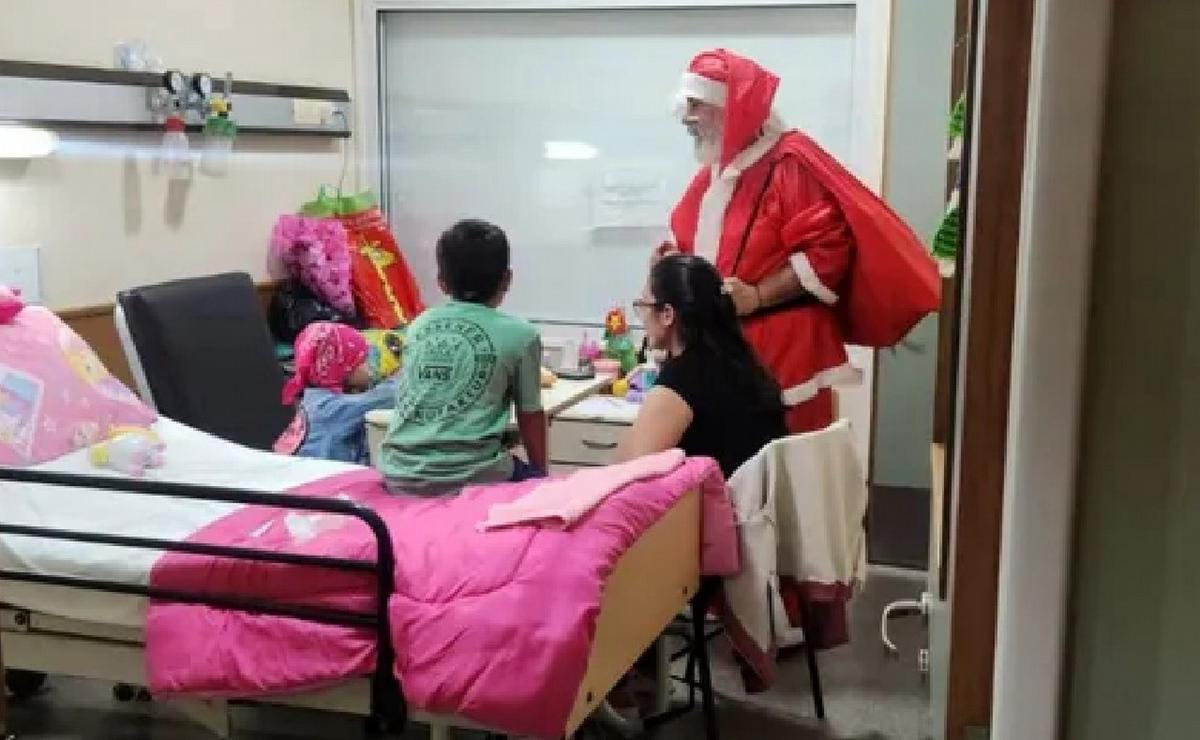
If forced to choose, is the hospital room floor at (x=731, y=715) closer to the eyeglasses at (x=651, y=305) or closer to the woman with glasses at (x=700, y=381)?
the woman with glasses at (x=700, y=381)

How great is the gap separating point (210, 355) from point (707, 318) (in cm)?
141

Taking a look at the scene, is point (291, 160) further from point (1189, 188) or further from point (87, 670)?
point (1189, 188)

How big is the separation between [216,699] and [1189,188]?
176 cm

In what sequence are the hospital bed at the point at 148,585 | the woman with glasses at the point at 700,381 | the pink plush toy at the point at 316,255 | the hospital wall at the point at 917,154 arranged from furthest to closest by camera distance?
the pink plush toy at the point at 316,255, the hospital wall at the point at 917,154, the woman with glasses at the point at 700,381, the hospital bed at the point at 148,585

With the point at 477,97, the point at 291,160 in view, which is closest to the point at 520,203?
the point at 477,97

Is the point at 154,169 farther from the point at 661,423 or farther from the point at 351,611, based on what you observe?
the point at 351,611

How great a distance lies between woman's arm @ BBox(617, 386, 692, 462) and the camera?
2.66 meters

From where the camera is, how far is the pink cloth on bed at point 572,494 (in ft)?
6.85

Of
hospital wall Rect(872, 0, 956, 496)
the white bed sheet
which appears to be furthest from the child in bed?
hospital wall Rect(872, 0, 956, 496)

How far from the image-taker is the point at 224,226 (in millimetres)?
3879

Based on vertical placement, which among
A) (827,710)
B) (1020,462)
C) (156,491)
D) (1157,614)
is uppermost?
(1020,462)

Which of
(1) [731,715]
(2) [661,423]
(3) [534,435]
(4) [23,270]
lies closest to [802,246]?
(2) [661,423]

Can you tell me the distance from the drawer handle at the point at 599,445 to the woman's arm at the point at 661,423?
83 cm

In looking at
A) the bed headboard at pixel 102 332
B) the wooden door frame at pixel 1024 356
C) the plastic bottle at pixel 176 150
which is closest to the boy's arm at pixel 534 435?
the bed headboard at pixel 102 332
